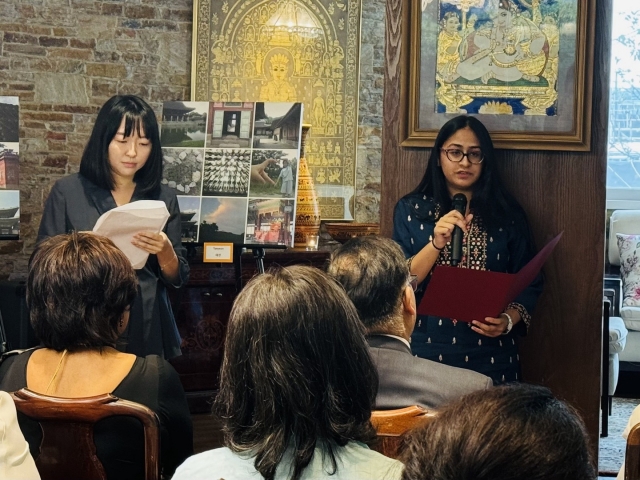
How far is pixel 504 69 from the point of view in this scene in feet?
9.95

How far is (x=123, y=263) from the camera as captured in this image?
7.43 ft

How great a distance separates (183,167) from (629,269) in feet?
10.3

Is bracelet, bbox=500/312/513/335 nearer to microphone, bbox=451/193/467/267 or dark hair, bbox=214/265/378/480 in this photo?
microphone, bbox=451/193/467/267

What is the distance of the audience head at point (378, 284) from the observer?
2.08 metres

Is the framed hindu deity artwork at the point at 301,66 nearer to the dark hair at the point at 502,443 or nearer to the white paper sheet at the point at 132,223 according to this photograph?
the white paper sheet at the point at 132,223

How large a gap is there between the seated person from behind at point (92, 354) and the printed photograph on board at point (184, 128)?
3.04 metres

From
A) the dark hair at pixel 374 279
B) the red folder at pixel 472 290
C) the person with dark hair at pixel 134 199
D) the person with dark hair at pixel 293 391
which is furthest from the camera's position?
the person with dark hair at pixel 134 199

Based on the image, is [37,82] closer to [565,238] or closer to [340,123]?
[340,123]

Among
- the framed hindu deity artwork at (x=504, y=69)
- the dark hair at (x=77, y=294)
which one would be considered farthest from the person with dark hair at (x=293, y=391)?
the framed hindu deity artwork at (x=504, y=69)

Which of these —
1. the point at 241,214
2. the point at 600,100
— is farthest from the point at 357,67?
the point at 600,100

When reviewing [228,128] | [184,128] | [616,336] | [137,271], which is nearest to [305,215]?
[228,128]

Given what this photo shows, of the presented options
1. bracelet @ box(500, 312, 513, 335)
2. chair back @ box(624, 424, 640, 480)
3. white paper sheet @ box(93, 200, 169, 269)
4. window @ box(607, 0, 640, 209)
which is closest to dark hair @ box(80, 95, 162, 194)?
white paper sheet @ box(93, 200, 169, 269)

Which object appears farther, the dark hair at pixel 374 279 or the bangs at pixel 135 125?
the bangs at pixel 135 125

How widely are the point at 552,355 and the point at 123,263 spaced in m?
1.50
